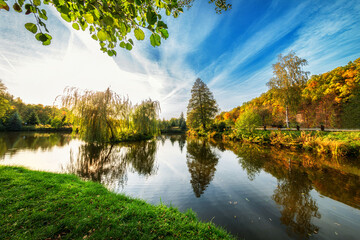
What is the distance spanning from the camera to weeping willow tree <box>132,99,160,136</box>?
15.7 m

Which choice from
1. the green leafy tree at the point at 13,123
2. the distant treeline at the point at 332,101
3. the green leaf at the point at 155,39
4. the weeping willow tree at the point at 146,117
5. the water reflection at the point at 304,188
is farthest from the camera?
the green leafy tree at the point at 13,123

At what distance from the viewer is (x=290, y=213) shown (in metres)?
3.10

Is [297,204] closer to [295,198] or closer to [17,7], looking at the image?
[295,198]

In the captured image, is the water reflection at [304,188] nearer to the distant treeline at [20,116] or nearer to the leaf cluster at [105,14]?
the leaf cluster at [105,14]

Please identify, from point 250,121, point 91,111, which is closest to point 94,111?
point 91,111

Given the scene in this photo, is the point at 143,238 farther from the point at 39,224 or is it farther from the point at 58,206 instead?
the point at 58,206

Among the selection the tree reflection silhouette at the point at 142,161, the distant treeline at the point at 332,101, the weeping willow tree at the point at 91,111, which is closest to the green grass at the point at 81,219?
the tree reflection silhouette at the point at 142,161

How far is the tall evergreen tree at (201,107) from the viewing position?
26.4m

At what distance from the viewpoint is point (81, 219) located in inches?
82.7

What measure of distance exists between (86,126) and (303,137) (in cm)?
1957

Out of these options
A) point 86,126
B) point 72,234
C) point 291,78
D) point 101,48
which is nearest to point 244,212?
point 72,234

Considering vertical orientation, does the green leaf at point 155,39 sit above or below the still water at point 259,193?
above

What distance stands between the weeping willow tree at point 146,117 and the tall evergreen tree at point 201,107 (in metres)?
11.6

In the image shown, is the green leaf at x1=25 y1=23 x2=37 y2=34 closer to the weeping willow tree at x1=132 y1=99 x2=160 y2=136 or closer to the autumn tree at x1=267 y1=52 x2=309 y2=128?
the weeping willow tree at x1=132 y1=99 x2=160 y2=136
